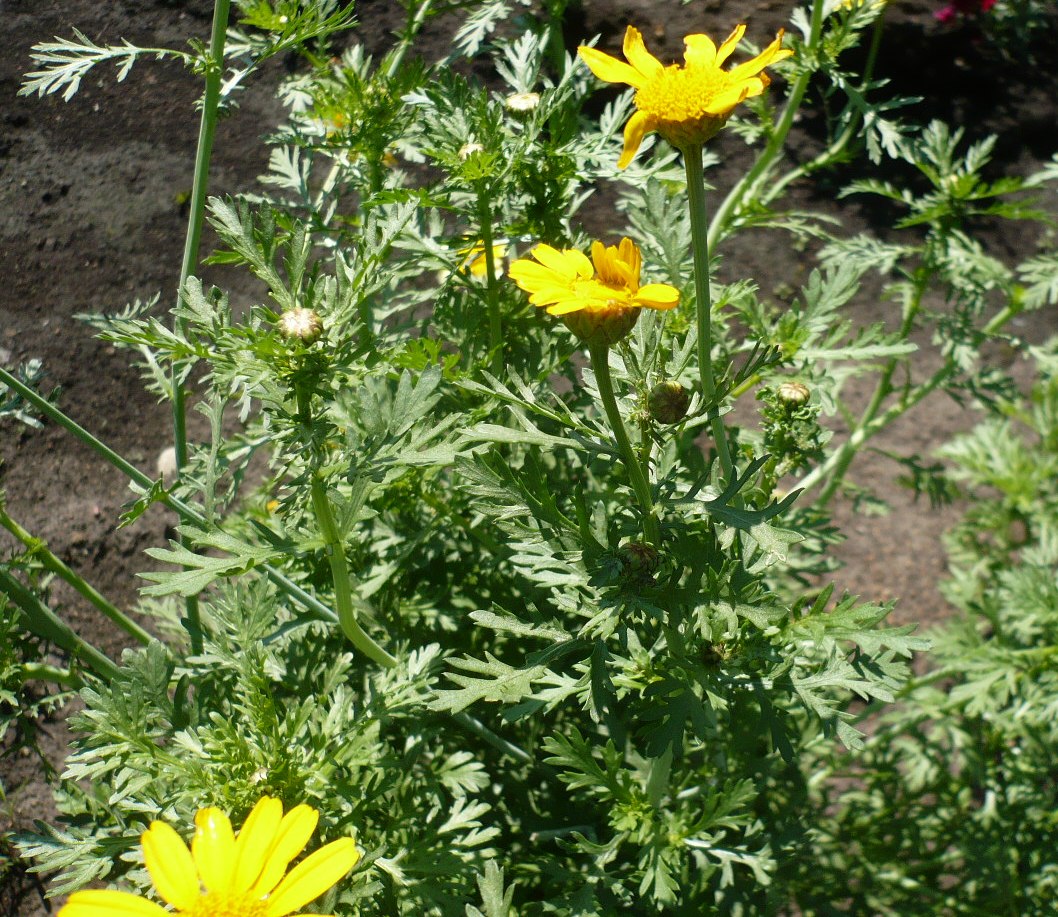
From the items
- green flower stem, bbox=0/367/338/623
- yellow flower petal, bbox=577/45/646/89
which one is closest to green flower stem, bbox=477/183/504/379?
yellow flower petal, bbox=577/45/646/89

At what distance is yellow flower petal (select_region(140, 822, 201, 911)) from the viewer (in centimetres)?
112

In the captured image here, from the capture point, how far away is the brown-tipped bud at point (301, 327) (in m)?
1.32

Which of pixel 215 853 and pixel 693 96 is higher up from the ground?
pixel 693 96

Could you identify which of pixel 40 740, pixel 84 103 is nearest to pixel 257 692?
pixel 40 740

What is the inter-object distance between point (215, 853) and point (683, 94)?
1166 mm

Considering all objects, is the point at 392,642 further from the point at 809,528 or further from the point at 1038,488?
the point at 1038,488

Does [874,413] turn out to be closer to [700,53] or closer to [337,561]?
[700,53]

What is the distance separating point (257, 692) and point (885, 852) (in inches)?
72.6

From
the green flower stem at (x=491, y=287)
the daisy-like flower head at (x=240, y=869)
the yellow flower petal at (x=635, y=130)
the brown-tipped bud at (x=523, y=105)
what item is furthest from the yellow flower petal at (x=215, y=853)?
the brown-tipped bud at (x=523, y=105)

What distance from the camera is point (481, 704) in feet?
7.11

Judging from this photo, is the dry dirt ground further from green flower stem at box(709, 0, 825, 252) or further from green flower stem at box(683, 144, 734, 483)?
green flower stem at box(683, 144, 734, 483)

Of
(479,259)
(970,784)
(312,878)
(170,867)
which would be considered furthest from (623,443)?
(970,784)

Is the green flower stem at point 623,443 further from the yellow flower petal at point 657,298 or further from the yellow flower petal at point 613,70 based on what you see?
the yellow flower petal at point 613,70

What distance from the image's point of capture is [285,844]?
1173 mm
